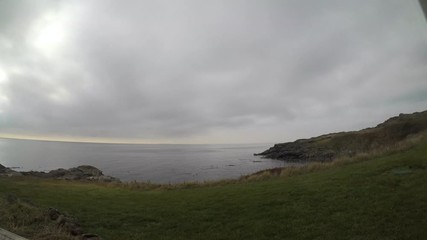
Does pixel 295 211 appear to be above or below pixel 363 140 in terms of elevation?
below

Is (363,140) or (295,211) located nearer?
(295,211)

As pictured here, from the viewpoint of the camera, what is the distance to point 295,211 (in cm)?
1477

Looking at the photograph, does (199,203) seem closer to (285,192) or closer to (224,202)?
(224,202)

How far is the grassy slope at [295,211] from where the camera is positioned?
1138cm

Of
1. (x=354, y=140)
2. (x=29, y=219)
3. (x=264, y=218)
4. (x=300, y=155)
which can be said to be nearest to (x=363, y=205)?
(x=264, y=218)

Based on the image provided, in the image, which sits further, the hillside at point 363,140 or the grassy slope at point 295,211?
the hillside at point 363,140

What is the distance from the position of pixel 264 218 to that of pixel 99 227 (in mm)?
7081

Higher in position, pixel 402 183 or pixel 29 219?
pixel 402 183

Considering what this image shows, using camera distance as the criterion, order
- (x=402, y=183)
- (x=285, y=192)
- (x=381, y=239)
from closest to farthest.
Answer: (x=381, y=239), (x=402, y=183), (x=285, y=192)

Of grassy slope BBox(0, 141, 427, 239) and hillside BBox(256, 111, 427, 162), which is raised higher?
hillside BBox(256, 111, 427, 162)

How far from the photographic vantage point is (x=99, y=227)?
15.9 metres

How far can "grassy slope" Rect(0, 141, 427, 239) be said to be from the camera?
1138 cm

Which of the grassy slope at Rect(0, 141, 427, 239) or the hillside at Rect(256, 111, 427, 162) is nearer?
the grassy slope at Rect(0, 141, 427, 239)

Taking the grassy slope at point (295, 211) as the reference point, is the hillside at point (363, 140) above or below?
above
